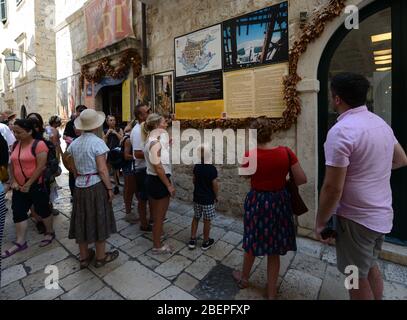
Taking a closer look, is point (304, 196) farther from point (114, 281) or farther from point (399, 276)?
point (114, 281)

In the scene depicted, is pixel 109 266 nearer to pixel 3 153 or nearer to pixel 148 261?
pixel 148 261

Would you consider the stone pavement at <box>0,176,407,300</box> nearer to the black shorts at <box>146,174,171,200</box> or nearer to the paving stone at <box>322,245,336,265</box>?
the paving stone at <box>322,245,336,265</box>

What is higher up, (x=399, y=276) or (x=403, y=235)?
(x=403, y=235)

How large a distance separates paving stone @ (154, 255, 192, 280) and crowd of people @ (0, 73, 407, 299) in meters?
0.19

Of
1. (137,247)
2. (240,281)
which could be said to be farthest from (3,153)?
(240,281)

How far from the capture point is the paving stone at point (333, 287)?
2.20m

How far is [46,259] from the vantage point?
9.55ft

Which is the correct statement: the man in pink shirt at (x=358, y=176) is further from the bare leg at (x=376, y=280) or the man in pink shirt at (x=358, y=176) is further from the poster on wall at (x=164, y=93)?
the poster on wall at (x=164, y=93)

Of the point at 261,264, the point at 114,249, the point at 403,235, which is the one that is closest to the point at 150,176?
the point at 114,249

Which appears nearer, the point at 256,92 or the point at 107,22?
the point at 256,92

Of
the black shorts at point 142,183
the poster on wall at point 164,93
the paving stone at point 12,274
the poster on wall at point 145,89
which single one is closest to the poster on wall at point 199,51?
the poster on wall at point 164,93

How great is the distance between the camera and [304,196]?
334cm

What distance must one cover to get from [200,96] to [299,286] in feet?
10.8

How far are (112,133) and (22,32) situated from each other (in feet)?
39.7
